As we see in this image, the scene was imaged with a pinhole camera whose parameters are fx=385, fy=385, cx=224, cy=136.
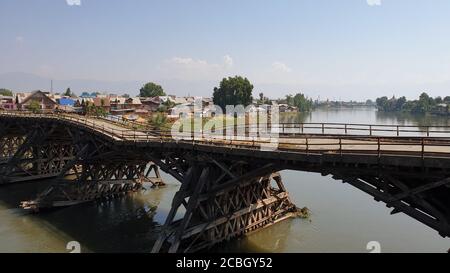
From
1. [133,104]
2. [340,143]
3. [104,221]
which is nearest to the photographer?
[340,143]

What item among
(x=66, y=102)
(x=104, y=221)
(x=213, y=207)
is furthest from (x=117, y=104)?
(x=213, y=207)

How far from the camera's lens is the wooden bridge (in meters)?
14.1

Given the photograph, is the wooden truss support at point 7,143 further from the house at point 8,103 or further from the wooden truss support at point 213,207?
the house at point 8,103

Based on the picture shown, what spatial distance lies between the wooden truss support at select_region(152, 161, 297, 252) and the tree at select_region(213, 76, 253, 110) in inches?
3453

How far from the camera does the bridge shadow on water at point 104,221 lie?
80.3 ft

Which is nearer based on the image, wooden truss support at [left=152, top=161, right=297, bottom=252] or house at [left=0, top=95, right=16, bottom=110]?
wooden truss support at [left=152, top=161, right=297, bottom=252]

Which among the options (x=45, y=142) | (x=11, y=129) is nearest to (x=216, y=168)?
(x=45, y=142)

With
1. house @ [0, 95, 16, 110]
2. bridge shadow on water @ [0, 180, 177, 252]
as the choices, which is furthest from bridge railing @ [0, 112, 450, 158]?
house @ [0, 95, 16, 110]

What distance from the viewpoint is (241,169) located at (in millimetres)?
21125

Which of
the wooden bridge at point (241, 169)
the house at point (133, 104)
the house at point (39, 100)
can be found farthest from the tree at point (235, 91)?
the wooden bridge at point (241, 169)

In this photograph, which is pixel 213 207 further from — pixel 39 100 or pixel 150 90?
pixel 150 90

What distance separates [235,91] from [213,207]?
91.9 m

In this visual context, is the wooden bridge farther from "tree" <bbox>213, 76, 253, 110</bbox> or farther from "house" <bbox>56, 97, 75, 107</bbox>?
"house" <bbox>56, 97, 75, 107</bbox>
